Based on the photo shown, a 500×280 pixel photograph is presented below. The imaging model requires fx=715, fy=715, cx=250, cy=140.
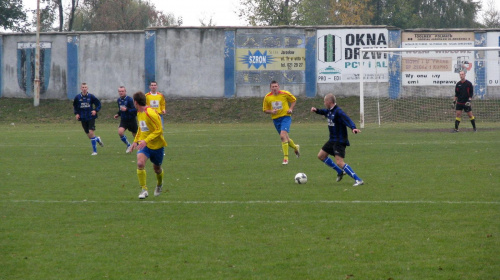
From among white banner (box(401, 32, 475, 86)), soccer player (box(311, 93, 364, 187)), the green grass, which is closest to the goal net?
white banner (box(401, 32, 475, 86))

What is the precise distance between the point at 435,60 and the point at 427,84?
1485 millimetres

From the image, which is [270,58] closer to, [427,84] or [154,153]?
[427,84]

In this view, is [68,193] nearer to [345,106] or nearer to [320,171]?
[320,171]

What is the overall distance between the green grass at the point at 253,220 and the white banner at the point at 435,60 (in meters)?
→ 20.5

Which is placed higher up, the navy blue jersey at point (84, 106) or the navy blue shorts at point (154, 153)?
the navy blue jersey at point (84, 106)

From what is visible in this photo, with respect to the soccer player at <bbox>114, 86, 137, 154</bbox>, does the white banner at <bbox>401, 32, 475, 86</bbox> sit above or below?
above

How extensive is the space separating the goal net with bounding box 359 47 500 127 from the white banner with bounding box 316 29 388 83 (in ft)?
0.37

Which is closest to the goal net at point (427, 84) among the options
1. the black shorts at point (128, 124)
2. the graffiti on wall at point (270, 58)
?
the graffiti on wall at point (270, 58)

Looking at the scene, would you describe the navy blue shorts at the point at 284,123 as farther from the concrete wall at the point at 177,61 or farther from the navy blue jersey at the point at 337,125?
the concrete wall at the point at 177,61

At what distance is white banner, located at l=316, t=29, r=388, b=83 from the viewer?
39.9 meters

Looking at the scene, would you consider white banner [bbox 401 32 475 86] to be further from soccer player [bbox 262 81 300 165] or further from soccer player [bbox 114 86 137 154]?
soccer player [bbox 114 86 137 154]

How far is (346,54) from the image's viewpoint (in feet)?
131

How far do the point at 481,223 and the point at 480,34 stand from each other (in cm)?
3370

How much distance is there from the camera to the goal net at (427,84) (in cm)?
3569
